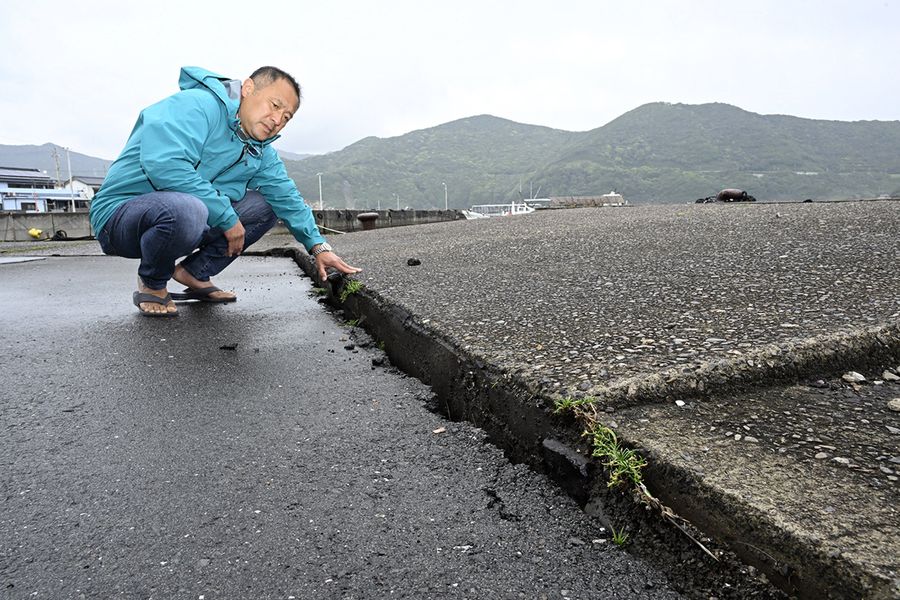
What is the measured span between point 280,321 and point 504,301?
1553 millimetres

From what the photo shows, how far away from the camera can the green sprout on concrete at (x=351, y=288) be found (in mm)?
3715

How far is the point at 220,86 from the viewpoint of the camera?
11.1 ft

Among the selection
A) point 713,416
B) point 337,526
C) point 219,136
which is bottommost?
point 337,526

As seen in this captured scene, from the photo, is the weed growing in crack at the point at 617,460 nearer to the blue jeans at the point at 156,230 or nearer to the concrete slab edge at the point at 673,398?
the concrete slab edge at the point at 673,398

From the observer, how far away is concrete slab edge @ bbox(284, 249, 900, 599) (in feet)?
3.20

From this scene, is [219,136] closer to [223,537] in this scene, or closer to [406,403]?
[406,403]

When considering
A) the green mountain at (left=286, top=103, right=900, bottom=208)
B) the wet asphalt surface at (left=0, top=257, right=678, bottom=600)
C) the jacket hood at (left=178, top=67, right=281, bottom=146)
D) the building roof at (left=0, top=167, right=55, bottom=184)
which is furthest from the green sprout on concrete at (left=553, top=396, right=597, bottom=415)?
the green mountain at (left=286, top=103, right=900, bottom=208)

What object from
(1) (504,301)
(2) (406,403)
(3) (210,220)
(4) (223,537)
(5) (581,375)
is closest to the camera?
(4) (223,537)

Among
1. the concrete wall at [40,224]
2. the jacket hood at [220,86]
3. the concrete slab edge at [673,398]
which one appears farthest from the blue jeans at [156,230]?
the concrete wall at [40,224]

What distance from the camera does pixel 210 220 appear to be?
139 inches

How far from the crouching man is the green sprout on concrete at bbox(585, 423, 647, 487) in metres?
2.68

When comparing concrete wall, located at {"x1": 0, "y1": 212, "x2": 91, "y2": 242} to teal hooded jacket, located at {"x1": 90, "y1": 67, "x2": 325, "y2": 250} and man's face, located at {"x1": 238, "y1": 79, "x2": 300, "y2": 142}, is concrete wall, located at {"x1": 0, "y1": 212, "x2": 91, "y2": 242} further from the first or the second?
man's face, located at {"x1": 238, "y1": 79, "x2": 300, "y2": 142}

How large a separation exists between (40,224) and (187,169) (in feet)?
47.9

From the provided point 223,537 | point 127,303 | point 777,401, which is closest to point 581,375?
point 777,401
